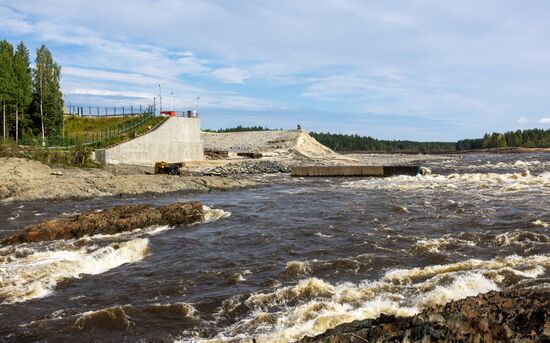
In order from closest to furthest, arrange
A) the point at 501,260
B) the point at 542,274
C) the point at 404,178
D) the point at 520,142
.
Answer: the point at 542,274
the point at 501,260
the point at 404,178
the point at 520,142

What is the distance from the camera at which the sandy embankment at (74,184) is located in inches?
1210

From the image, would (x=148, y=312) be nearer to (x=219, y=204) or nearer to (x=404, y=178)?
(x=219, y=204)

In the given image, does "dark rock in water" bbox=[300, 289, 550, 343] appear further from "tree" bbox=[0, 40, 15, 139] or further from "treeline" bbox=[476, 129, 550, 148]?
"treeline" bbox=[476, 129, 550, 148]

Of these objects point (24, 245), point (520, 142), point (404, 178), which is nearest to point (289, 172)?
point (404, 178)

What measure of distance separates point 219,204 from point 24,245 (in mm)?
12328

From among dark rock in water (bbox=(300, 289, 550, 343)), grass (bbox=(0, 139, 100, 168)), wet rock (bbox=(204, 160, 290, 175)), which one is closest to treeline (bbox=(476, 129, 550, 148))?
wet rock (bbox=(204, 160, 290, 175))

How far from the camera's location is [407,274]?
12555 millimetres

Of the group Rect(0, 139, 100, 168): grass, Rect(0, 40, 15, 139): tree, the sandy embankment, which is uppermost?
Rect(0, 40, 15, 139): tree

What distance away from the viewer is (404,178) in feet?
143

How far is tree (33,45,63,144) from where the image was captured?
6072cm

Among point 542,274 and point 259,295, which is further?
point 542,274

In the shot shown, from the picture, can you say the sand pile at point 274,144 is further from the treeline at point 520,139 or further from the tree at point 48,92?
the treeline at point 520,139

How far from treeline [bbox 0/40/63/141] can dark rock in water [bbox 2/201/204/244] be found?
3647cm

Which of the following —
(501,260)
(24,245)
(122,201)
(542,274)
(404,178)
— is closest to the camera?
(542,274)
